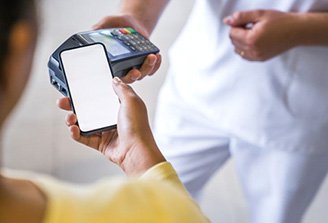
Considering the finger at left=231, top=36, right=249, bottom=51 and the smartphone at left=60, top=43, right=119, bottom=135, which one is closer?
the smartphone at left=60, top=43, right=119, bottom=135

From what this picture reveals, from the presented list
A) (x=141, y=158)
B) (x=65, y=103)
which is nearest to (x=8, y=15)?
(x=141, y=158)

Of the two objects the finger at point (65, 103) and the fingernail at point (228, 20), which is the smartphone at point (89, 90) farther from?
the fingernail at point (228, 20)

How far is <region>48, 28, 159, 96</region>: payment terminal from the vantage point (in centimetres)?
72

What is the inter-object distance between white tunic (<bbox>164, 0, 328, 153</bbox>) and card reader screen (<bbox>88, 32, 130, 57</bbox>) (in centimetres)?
16

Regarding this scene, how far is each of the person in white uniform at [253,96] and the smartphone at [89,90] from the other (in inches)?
3.1

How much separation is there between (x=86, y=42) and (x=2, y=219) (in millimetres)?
366

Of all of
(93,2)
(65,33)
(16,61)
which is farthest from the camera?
(93,2)

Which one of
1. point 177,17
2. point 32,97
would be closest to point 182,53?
point 32,97

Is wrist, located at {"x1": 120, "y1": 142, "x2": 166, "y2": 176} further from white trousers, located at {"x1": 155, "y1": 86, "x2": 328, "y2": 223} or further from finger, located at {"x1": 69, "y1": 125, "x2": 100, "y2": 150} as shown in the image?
white trousers, located at {"x1": 155, "y1": 86, "x2": 328, "y2": 223}

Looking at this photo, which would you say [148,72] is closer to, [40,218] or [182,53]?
[182,53]

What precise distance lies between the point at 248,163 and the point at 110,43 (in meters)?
0.32

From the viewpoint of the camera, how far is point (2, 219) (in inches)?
15.5

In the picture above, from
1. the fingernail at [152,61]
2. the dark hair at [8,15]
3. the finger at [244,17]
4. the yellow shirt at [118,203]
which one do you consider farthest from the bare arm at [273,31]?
the dark hair at [8,15]

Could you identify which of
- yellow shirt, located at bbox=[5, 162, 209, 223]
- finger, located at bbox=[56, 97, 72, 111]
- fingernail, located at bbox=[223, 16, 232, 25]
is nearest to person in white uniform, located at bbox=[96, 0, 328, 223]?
fingernail, located at bbox=[223, 16, 232, 25]
